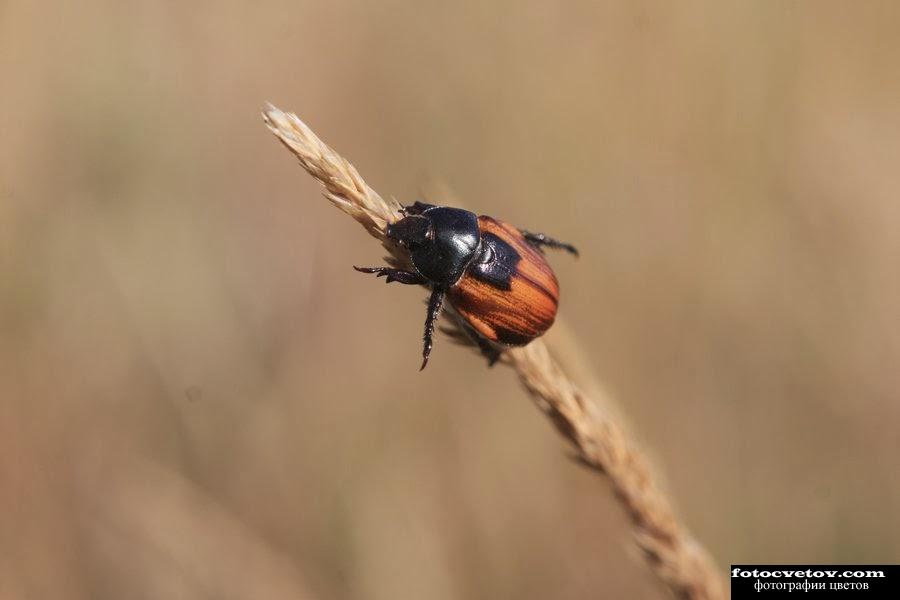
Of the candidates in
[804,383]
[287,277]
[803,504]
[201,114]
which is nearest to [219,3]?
[201,114]

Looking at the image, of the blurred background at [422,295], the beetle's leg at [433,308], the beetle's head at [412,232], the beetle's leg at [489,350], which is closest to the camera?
the beetle's head at [412,232]

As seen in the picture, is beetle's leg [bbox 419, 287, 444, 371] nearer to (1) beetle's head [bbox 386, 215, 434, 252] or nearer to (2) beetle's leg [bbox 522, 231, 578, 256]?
(1) beetle's head [bbox 386, 215, 434, 252]

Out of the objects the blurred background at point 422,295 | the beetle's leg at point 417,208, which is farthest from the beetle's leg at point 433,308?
the blurred background at point 422,295

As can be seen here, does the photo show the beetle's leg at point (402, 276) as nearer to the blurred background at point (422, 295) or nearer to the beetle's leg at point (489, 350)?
the beetle's leg at point (489, 350)

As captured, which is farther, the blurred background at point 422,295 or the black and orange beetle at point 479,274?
the blurred background at point 422,295

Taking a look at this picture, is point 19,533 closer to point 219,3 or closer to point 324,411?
point 324,411

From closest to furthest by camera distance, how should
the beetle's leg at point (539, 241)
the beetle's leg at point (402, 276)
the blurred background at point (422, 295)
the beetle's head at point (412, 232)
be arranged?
the beetle's head at point (412, 232) → the beetle's leg at point (402, 276) → the beetle's leg at point (539, 241) → the blurred background at point (422, 295)
